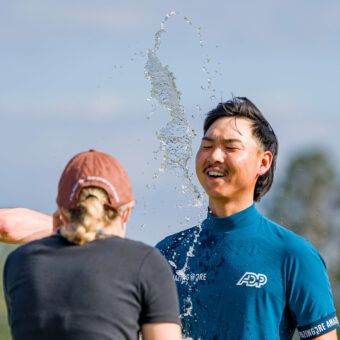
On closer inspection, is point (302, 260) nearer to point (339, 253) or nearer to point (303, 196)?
point (339, 253)

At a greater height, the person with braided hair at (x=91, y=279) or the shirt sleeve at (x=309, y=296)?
the person with braided hair at (x=91, y=279)

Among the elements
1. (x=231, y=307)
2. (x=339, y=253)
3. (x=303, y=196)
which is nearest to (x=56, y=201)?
(x=231, y=307)

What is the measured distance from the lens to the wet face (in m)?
4.45

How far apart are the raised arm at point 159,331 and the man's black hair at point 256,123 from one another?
73.7 inches

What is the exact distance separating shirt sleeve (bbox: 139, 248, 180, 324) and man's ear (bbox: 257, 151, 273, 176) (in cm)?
178

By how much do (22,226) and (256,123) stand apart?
58.3 inches

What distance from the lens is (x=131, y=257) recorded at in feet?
9.62

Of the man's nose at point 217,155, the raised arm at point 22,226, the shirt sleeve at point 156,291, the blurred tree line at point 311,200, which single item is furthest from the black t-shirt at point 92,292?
the blurred tree line at point 311,200

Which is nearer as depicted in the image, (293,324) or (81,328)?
(81,328)

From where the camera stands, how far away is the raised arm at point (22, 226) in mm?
3975

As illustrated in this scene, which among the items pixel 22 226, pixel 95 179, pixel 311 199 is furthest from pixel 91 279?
pixel 311 199

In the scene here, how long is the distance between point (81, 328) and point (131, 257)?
303 millimetres

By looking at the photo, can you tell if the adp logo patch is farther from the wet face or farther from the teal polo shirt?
the wet face

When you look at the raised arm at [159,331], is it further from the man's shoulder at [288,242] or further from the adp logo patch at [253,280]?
the man's shoulder at [288,242]
